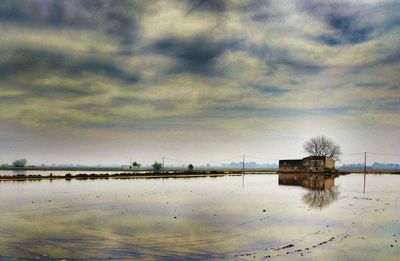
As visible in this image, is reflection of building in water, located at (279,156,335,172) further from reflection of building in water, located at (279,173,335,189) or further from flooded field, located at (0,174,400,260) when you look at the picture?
flooded field, located at (0,174,400,260)

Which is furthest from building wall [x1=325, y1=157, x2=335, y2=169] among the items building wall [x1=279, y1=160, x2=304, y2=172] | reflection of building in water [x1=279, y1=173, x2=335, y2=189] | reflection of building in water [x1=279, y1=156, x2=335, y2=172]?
reflection of building in water [x1=279, y1=173, x2=335, y2=189]

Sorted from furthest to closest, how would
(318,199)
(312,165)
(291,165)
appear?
(291,165) → (312,165) → (318,199)

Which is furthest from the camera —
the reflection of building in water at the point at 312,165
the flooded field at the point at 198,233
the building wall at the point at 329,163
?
the building wall at the point at 329,163

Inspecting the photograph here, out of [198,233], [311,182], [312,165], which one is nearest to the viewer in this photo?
[198,233]

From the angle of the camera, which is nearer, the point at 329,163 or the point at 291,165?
the point at 329,163

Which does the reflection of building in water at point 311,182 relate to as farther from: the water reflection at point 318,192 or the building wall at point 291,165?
the building wall at point 291,165

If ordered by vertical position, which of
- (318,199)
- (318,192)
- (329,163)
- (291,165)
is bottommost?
(291,165)

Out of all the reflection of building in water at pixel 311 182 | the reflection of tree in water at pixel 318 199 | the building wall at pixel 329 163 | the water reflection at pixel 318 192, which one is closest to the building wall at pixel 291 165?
the building wall at pixel 329 163

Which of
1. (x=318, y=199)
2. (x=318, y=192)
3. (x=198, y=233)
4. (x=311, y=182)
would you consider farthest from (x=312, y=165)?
(x=198, y=233)

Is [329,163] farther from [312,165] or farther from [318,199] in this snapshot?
[318,199]

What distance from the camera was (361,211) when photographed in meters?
31.1

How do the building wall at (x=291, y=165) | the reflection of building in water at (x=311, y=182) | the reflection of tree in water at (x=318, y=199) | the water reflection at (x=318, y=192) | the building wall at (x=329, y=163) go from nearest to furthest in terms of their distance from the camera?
1. the reflection of tree in water at (x=318, y=199)
2. the water reflection at (x=318, y=192)
3. the reflection of building in water at (x=311, y=182)
4. the building wall at (x=329, y=163)
5. the building wall at (x=291, y=165)

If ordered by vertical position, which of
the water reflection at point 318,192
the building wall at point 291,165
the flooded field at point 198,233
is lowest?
the building wall at point 291,165

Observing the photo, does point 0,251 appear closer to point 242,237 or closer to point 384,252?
point 242,237
